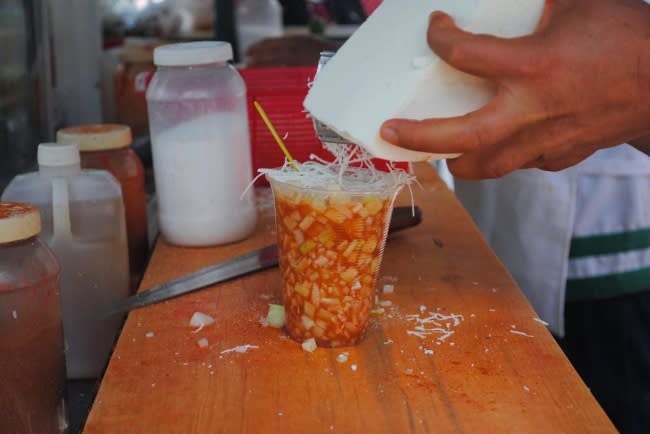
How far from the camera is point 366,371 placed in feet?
3.67

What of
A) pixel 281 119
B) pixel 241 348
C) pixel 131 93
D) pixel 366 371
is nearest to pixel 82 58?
pixel 131 93

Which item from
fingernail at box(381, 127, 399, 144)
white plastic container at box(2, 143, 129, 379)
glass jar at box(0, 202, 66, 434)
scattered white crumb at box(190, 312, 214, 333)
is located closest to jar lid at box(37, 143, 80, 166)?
white plastic container at box(2, 143, 129, 379)

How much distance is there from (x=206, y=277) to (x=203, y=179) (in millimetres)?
231

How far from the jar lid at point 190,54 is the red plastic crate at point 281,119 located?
355 mm

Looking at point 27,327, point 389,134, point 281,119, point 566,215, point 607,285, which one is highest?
point 389,134

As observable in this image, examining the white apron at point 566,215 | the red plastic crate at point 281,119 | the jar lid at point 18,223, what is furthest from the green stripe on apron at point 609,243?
the jar lid at point 18,223

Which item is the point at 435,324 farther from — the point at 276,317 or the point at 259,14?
the point at 259,14

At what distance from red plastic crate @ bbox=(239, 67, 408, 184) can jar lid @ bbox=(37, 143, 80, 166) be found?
25.7 inches

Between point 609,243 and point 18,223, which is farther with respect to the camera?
point 609,243

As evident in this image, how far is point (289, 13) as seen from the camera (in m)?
5.03

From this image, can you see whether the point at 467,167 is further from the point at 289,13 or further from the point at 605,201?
the point at 289,13

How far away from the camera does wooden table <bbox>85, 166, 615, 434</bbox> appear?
3.27 feet

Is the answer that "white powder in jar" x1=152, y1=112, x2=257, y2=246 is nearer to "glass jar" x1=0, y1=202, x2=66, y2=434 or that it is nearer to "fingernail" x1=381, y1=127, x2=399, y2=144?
"glass jar" x1=0, y1=202, x2=66, y2=434

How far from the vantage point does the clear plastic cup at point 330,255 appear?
1.12 meters
